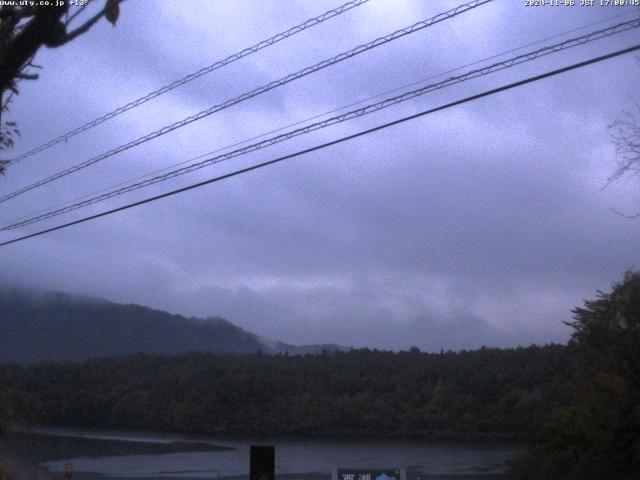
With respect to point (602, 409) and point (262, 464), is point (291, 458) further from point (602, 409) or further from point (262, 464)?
point (262, 464)

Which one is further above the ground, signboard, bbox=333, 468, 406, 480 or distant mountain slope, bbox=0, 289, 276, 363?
distant mountain slope, bbox=0, 289, 276, 363

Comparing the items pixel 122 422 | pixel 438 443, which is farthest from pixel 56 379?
pixel 438 443

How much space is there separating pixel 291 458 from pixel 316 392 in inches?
494

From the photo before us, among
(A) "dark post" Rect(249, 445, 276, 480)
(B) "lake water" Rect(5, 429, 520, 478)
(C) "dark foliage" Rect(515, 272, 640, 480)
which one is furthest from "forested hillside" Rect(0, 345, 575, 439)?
(A) "dark post" Rect(249, 445, 276, 480)

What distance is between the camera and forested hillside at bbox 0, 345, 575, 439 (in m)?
34.9

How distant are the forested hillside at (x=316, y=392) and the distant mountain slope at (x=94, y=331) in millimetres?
9203

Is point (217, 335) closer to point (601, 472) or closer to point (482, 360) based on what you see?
→ point (482, 360)

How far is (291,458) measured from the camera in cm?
2789

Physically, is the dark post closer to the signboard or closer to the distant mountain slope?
the signboard

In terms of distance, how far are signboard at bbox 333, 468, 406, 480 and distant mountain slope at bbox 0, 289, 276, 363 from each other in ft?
139

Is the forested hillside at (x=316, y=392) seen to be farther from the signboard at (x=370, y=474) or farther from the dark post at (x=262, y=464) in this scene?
the dark post at (x=262, y=464)

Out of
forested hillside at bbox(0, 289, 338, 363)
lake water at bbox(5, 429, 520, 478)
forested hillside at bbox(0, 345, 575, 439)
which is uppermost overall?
forested hillside at bbox(0, 289, 338, 363)

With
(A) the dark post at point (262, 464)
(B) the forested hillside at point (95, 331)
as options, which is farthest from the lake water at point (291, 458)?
(B) the forested hillside at point (95, 331)

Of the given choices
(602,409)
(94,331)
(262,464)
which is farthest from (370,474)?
(94,331)
